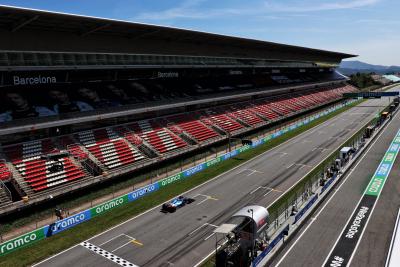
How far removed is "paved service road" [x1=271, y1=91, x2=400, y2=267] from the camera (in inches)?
869

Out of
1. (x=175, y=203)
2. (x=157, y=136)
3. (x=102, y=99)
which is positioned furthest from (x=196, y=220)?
(x=102, y=99)

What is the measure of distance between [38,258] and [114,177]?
14658 mm

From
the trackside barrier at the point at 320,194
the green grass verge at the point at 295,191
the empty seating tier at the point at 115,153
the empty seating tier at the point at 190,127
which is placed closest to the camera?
the trackside barrier at the point at 320,194

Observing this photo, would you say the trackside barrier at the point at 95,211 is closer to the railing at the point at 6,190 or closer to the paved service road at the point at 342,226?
the railing at the point at 6,190

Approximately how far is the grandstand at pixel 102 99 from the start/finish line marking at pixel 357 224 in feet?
77.2

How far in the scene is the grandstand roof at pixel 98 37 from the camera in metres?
38.7

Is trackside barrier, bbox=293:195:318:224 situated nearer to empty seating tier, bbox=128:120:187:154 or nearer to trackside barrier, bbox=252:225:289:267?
trackside barrier, bbox=252:225:289:267

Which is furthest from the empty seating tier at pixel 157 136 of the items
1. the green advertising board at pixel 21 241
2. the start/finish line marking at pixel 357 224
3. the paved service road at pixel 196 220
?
the start/finish line marking at pixel 357 224

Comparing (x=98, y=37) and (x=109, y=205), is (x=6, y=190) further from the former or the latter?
(x=98, y=37)

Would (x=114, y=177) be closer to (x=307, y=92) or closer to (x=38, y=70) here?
(x=38, y=70)

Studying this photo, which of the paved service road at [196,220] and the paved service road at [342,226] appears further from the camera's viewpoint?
the paved service road at [196,220]

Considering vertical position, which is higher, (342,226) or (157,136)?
(157,136)

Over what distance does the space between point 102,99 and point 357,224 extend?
3785 cm

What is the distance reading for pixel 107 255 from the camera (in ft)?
79.4
